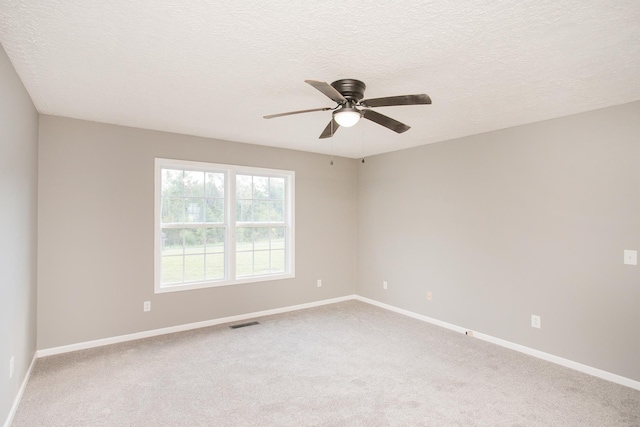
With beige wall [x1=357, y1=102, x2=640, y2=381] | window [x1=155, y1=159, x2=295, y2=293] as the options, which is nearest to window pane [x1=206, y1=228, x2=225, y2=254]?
window [x1=155, y1=159, x2=295, y2=293]

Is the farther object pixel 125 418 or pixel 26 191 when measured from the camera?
pixel 26 191

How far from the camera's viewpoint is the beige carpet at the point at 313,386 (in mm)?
2471

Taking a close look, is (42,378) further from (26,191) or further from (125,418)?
(26,191)

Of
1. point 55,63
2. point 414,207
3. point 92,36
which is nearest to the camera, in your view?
point 92,36

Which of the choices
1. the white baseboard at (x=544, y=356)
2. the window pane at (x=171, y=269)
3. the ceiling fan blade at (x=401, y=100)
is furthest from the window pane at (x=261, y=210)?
the ceiling fan blade at (x=401, y=100)

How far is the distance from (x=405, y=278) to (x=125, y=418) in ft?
12.4

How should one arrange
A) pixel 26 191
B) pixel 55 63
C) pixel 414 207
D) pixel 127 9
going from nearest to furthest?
pixel 127 9
pixel 55 63
pixel 26 191
pixel 414 207

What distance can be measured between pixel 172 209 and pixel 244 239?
1.06 meters

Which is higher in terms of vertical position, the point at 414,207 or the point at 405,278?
the point at 414,207

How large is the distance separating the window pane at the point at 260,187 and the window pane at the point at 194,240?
96 cm

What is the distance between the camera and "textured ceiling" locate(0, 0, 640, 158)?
68.4 inches

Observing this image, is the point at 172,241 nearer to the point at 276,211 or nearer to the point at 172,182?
the point at 172,182

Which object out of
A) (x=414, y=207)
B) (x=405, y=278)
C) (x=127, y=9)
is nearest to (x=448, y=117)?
(x=414, y=207)

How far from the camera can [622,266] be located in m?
3.05
